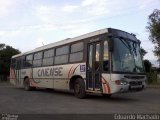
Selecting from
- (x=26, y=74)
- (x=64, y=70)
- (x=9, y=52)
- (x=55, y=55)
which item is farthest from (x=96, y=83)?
(x=9, y=52)

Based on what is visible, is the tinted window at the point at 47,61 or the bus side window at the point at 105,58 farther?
the tinted window at the point at 47,61

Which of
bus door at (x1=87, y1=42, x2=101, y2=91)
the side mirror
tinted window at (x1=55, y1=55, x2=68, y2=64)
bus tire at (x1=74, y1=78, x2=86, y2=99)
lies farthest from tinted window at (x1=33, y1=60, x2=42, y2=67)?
the side mirror

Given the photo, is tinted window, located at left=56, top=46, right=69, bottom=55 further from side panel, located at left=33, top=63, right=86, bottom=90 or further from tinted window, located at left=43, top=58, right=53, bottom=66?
tinted window, located at left=43, top=58, right=53, bottom=66

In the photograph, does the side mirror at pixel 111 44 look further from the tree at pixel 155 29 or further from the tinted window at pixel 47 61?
the tree at pixel 155 29

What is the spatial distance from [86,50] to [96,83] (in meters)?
1.94

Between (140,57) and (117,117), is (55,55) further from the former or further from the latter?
(117,117)

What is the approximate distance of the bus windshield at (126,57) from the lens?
1561 centimetres

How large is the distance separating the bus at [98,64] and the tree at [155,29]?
1115 inches

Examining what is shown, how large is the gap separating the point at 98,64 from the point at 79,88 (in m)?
1.97

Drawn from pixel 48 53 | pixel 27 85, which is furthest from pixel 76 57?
pixel 27 85

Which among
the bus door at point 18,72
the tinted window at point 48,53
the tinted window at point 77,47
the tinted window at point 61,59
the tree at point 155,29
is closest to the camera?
the tinted window at point 77,47

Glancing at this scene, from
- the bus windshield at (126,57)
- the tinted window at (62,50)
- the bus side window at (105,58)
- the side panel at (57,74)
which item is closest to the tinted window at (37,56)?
the side panel at (57,74)

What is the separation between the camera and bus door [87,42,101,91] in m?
16.4

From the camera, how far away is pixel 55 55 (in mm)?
21203
